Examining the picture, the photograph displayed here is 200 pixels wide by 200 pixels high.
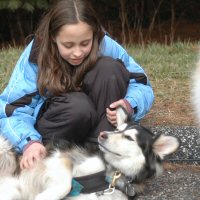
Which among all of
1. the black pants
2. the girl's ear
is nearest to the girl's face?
the black pants

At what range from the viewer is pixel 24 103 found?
9.83 feet

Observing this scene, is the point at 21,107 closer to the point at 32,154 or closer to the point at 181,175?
the point at 32,154

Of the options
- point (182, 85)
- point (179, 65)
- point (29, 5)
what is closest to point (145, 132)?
point (182, 85)

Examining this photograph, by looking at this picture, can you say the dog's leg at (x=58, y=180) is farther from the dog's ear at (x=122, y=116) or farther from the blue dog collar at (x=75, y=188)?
the dog's ear at (x=122, y=116)

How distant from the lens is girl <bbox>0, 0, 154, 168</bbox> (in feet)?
9.57

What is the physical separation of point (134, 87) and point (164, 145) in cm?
70

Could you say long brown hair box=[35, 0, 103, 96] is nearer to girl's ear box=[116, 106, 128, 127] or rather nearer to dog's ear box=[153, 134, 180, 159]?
girl's ear box=[116, 106, 128, 127]

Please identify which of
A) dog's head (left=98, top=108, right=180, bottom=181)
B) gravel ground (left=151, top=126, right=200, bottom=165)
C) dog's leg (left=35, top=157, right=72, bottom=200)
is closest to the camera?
dog's leg (left=35, top=157, right=72, bottom=200)

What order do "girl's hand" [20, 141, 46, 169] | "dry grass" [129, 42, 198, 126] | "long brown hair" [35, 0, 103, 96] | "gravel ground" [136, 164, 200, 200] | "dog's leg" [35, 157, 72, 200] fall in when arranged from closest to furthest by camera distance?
"dog's leg" [35, 157, 72, 200]
"girl's hand" [20, 141, 46, 169]
"gravel ground" [136, 164, 200, 200]
"long brown hair" [35, 0, 103, 96]
"dry grass" [129, 42, 198, 126]

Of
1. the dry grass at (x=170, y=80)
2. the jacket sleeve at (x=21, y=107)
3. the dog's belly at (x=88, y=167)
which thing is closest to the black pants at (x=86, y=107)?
the jacket sleeve at (x=21, y=107)

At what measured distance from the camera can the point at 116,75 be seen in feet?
10.0

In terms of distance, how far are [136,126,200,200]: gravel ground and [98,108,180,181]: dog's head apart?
0.23m

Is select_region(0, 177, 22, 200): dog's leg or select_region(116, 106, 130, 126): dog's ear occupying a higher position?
select_region(116, 106, 130, 126): dog's ear

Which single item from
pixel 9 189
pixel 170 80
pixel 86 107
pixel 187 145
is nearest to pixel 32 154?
pixel 9 189
